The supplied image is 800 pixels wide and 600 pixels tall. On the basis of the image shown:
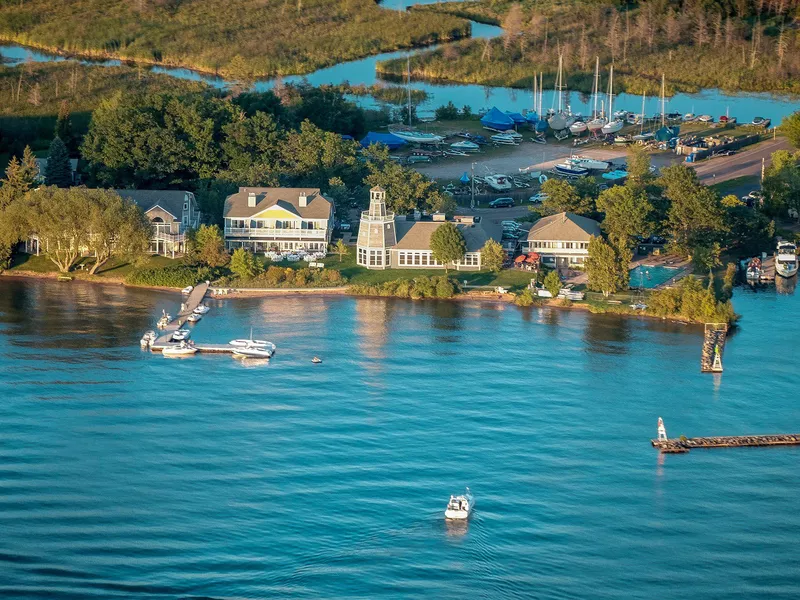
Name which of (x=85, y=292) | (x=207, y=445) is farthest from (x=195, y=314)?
(x=207, y=445)

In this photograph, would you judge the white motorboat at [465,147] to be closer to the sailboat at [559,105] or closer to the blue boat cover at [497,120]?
the blue boat cover at [497,120]

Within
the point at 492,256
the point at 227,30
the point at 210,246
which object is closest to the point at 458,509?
the point at 492,256

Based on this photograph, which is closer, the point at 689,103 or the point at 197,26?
the point at 689,103

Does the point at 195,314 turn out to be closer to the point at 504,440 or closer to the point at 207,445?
the point at 207,445

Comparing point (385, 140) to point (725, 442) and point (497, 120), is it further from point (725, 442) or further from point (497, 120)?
point (725, 442)

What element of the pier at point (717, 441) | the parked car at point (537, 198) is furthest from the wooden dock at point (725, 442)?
the parked car at point (537, 198)

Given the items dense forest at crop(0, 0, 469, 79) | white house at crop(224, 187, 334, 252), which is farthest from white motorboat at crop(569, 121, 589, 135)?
white house at crop(224, 187, 334, 252)

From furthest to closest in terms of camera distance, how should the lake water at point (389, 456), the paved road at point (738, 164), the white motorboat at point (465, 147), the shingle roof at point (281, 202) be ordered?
the white motorboat at point (465, 147) → the paved road at point (738, 164) → the shingle roof at point (281, 202) → the lake water at point (389, 456)

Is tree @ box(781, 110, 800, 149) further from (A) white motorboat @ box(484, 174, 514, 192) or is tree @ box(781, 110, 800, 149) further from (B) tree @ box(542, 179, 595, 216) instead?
(B) tree @ box(542, 179, 595, 216)
